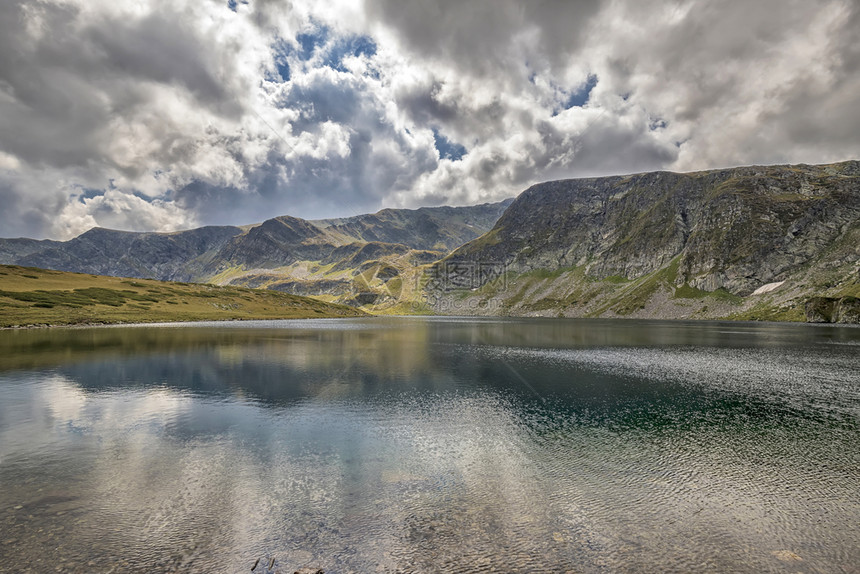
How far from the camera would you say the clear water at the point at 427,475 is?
581 inches

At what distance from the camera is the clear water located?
1475 centimetres

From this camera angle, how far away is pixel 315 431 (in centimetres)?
3042

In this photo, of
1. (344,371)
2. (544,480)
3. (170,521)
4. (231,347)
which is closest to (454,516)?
(544,480)

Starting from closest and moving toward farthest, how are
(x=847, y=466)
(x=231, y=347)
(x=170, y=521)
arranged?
(x=170, y=521) < (x=847, y=466) < (x=231, y=347)

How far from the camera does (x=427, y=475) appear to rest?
22.3 meters

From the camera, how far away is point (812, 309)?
7549 inches

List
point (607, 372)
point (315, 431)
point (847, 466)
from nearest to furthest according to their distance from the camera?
point (847, 466) < point (315, 431) < point (607, 372)

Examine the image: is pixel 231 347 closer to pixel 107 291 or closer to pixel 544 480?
pixel 544 480

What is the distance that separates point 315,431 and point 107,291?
8929 inches

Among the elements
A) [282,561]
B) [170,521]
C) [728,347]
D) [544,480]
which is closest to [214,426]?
[170,521]

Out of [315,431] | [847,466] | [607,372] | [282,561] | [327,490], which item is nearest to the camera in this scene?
[282,561]

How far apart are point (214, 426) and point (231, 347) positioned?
60718mm

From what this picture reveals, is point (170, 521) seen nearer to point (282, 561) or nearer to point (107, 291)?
point (282, 561)

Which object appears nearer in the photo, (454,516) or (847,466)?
(454,516)
